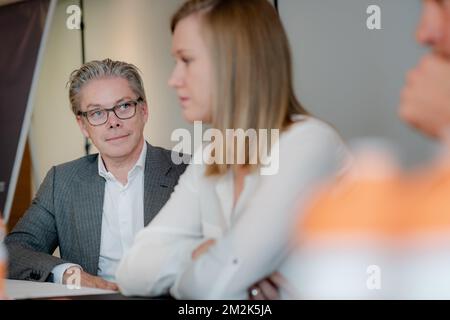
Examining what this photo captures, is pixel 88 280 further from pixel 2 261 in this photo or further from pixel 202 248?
pixel 202 248

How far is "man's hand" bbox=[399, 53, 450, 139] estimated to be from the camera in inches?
52.2

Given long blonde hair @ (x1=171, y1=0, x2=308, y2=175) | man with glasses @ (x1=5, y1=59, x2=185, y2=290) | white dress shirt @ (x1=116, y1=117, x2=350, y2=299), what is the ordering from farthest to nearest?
man with glasses @ (x1=5, y1=59, x2=185, y2=290) < long blonde hair @ (x1=171, y1=0, x2=308, y2=175) < white dress shirt @ (x1=116, y1=117, x2=350, y2=299)

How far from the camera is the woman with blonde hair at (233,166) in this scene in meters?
1.32

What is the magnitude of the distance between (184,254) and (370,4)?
62cm

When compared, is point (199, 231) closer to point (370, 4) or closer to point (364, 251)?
point (364, 251)

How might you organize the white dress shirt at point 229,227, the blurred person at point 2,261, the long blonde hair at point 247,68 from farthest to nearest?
the blurred person at point 2,261, the long blonde hair at point 247,68, the white dress shirt at point 229,227

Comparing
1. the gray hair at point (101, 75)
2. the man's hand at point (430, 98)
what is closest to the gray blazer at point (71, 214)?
the gray hair at point (101, 75)

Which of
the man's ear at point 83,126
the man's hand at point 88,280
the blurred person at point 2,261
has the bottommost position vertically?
the man's hand at point 88,280

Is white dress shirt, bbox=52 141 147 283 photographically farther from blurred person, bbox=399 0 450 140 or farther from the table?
blurred person, bbox=399 0 450 140

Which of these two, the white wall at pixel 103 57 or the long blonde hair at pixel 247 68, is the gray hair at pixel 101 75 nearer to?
the white wall at pixel 103 57

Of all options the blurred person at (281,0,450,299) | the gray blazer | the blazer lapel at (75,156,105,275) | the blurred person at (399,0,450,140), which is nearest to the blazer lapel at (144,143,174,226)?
the gray blazer

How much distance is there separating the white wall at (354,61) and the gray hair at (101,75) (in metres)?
0.36

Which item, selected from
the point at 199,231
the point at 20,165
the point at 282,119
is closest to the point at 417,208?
the point at 282,119

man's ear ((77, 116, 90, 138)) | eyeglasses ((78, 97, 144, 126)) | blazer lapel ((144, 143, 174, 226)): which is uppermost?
eyeglasses ((78, 97, 144, 126))
